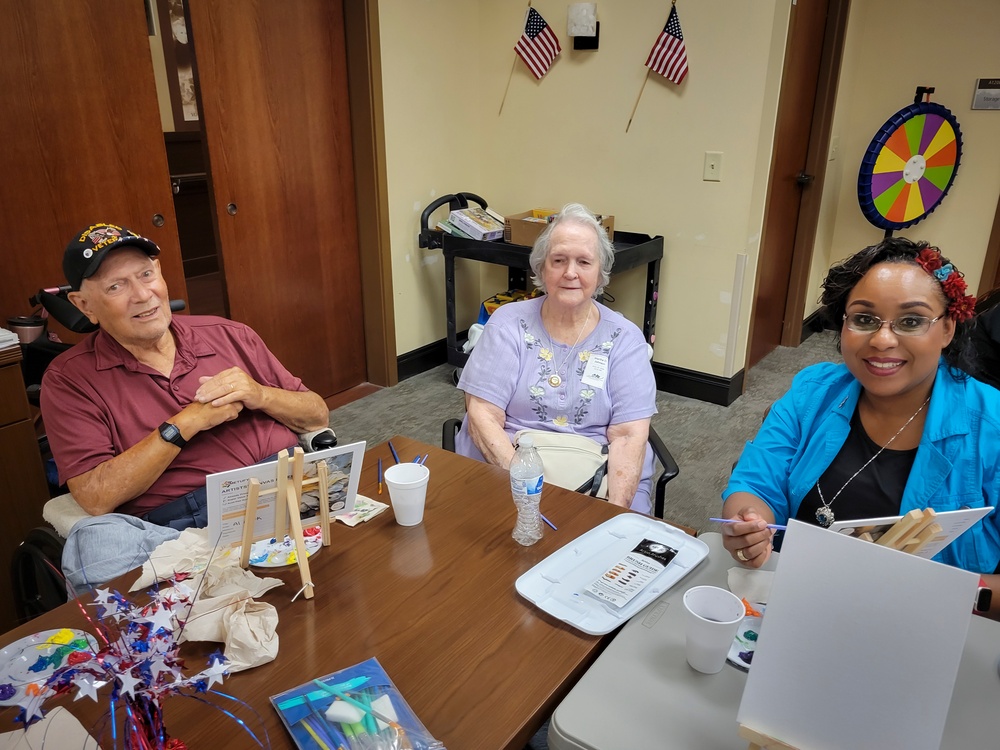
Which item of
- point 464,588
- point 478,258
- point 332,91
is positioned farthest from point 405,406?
point 464,588

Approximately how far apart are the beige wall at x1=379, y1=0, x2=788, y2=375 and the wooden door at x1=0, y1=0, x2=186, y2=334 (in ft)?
4.01

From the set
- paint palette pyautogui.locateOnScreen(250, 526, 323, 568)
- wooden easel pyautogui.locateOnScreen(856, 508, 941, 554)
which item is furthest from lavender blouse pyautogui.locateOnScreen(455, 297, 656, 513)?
wooden easel pyautogui.locateOnScreen(856, 508, 941, 554)

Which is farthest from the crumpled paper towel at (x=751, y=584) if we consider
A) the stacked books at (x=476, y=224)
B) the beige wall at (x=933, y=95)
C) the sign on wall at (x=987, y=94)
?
the sign on wall at (x=987, y=94)

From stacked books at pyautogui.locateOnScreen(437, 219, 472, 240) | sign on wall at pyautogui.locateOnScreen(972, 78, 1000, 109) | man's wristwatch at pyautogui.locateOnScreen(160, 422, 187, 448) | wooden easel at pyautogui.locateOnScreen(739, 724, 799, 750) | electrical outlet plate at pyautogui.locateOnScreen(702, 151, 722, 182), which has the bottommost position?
wooden easel at pyautogui.locateOnScreen(739, 724, 799, 750)

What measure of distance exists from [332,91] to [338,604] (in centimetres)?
292

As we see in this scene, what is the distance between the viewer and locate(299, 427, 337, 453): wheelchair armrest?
1830mm

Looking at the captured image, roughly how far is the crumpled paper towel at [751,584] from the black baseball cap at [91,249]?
149cm

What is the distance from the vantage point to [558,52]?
12.0ft

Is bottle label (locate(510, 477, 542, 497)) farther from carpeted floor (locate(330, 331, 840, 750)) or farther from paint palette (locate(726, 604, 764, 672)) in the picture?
carpeted floor (locate(330, 331, 840, 750))

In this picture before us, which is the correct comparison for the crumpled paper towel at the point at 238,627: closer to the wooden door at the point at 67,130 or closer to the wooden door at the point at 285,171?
the wooden door at the point at 67,130

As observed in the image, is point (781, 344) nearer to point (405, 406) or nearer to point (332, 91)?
point (405, 406)

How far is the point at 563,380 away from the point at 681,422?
1.67 m

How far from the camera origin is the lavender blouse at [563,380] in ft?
6.55

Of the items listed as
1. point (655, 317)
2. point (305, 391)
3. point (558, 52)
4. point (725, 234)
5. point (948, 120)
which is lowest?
point (655, 317)
